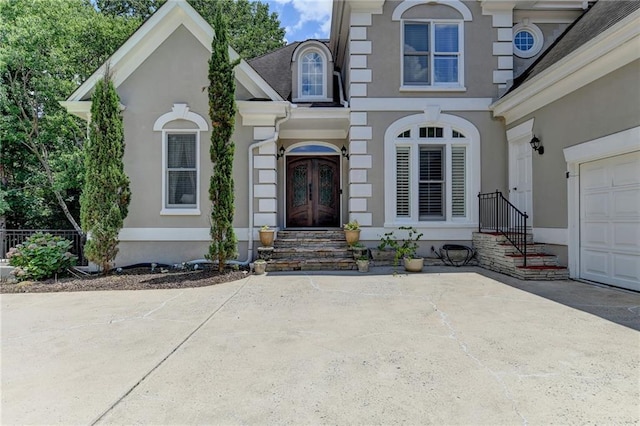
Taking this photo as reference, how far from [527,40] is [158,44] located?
32.8 feet

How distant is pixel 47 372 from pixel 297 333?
2341 mm

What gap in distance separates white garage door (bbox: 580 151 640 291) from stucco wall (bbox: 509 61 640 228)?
460 millimetres

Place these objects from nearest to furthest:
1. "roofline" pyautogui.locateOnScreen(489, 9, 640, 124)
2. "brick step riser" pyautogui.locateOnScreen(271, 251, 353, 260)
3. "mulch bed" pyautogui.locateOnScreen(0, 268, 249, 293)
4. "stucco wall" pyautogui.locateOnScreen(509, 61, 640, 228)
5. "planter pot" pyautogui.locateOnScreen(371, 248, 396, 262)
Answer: "roofline" pyautogui.locateOnScreen(489, 9, 640, 124), "stucco wall" pyautogui.locateOnScreen(509, 61, 640, 228), "mulch bed" pyautogui.locateOnScreen(0, 268, 249, 293), "brick step riser" pyautogui.locateOnScreen(271, 251, 353, 260), "planter pot" pyautogui.locateOnScreen(371, 248, 396, 262)

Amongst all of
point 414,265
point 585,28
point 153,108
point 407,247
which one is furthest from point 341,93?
point 585,28

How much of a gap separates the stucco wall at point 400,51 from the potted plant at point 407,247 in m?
3.70

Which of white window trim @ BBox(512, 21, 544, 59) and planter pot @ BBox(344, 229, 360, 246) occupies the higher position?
white window trim @ BBox(512, 21, 544, 59)

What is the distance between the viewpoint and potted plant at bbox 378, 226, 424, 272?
787cm

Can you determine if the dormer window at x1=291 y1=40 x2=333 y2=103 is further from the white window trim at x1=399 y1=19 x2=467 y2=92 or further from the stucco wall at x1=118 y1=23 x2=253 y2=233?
the stucco wall at x1=118 y1=23 x2=253 y2=233

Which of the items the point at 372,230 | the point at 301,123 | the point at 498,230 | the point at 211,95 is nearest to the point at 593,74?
the point at 498,230

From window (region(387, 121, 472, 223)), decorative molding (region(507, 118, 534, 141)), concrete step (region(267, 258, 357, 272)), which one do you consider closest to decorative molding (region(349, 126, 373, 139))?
window (region(387, 121, 472, 223))

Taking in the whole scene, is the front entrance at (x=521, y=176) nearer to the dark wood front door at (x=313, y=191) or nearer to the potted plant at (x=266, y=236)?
the dark wood front door at (x=313, y=191)

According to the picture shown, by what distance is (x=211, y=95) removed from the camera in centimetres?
728

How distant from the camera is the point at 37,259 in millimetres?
7293

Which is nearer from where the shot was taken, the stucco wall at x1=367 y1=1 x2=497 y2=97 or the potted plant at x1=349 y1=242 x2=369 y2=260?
the potted plant at x1=349 y1=242 x2=369 y2=260
